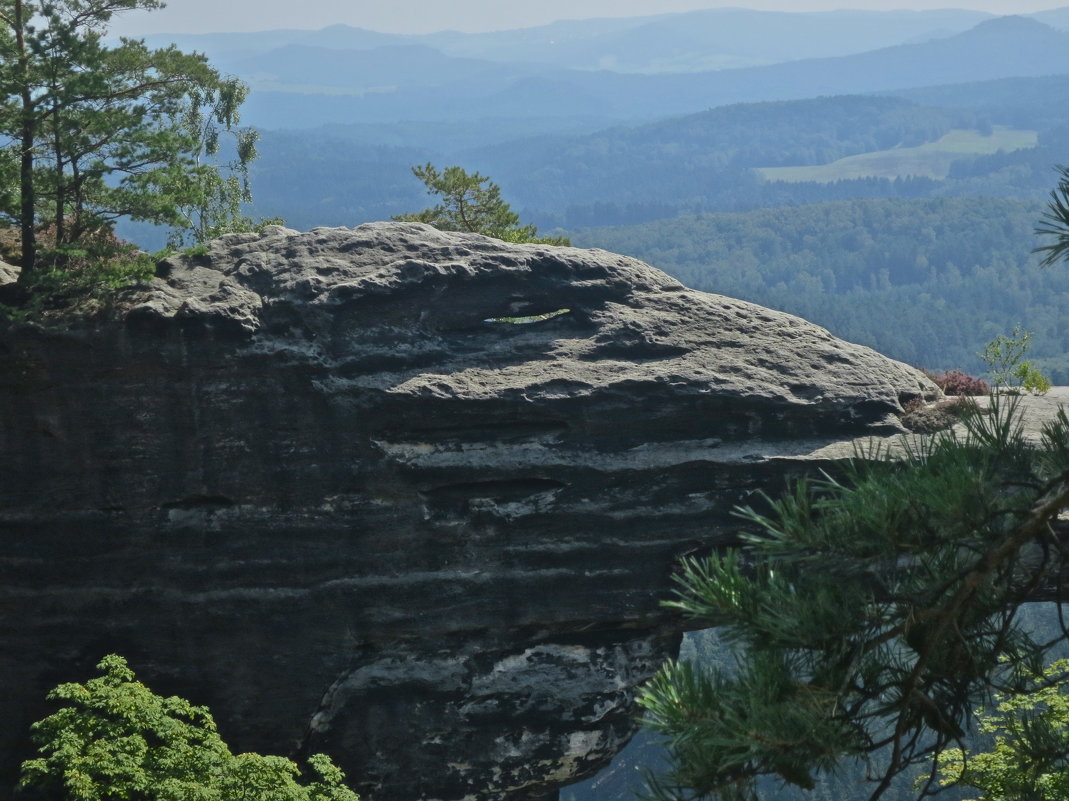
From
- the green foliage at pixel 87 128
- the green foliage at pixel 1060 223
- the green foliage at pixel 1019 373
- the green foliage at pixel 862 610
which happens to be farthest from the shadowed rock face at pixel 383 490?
the green foliage at pixel 1060 223

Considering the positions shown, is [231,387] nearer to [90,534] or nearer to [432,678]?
[90,534]

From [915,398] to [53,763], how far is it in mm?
12638

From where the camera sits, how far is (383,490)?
1490 centimetres

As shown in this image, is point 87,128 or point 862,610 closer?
point 862,610

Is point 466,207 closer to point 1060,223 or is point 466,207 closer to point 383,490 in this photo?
point 383,490

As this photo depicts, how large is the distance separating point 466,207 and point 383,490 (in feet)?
36.7

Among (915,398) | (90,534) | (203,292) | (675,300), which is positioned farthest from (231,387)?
(915,398)

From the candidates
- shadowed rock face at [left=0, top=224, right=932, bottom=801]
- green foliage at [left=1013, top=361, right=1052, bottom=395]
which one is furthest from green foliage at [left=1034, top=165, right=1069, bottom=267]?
green foliage at [left=1013, top=361, right=1052, bottom=395]

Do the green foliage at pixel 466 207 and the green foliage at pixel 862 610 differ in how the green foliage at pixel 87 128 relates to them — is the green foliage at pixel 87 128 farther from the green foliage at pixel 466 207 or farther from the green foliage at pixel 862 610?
the green foliage at pixel 862 610

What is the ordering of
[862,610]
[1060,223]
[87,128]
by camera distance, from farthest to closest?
1. [87,128]
2. [862,610]
3. [1060,223]

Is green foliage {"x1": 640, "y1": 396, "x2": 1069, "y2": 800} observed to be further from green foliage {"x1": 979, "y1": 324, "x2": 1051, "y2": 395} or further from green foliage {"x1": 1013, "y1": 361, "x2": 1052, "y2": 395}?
green foliage {"x1": 1013, "y1": 361, "x2": 1052, "y2": 395}

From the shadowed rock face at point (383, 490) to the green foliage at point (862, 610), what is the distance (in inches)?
320

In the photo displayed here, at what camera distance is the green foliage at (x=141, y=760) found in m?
12.1

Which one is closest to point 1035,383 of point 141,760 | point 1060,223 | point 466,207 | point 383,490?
point 383,490
